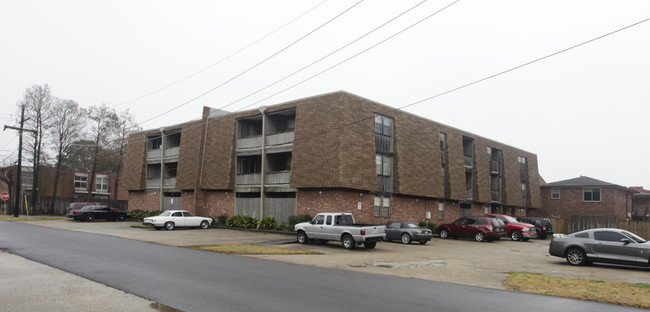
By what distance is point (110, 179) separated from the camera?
68938mm

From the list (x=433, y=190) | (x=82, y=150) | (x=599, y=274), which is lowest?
(x=599, y=274)

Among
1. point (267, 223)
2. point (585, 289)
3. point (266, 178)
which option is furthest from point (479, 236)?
point (585, 289)

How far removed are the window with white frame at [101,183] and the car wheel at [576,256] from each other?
65.2m

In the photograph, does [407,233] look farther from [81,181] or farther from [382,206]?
[81,181]

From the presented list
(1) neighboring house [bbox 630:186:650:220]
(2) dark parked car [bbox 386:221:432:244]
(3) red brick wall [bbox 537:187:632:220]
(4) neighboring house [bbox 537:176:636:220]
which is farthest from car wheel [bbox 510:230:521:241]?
(1) neighboring house [bbox 630:186:650:220]

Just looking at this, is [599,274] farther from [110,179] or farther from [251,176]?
[110,179]

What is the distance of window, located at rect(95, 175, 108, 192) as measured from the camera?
2646 inches

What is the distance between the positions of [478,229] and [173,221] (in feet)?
66.8

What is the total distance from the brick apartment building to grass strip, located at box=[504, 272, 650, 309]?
53.3 ft

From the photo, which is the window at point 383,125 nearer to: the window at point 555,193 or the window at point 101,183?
the window at point 555,193

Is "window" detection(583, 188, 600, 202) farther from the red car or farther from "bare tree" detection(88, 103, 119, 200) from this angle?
"bare tree" detection(88, 103, 119, 200)

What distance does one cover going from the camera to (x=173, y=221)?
105 feet

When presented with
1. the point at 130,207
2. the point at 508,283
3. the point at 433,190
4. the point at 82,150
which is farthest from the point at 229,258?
the point at 82,150

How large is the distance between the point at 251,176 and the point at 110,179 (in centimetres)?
4337
